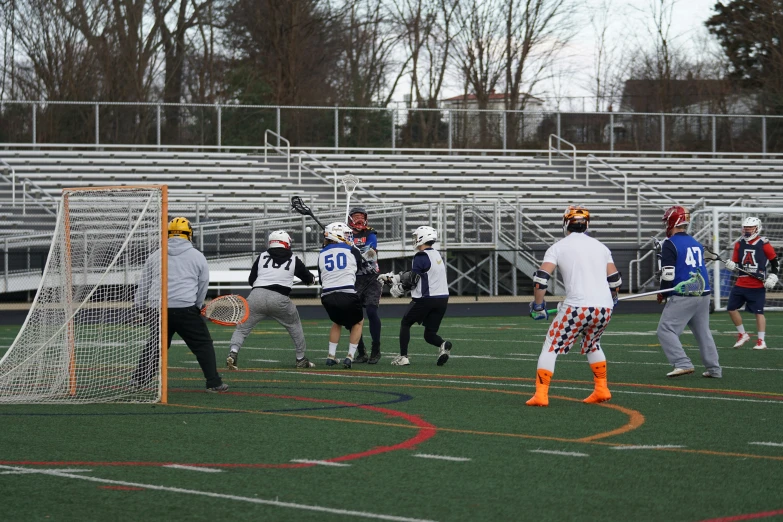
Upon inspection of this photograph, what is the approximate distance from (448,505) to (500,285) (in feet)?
80.4

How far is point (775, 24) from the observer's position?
46.3 meters

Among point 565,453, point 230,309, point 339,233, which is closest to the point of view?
point 565,453

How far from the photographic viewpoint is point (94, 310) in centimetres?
1102

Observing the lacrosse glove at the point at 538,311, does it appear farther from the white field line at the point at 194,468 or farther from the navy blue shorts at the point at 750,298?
the navy blue shorts at the point at 750,298

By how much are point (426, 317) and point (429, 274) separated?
0.50m

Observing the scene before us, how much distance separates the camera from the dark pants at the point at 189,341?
1092cm

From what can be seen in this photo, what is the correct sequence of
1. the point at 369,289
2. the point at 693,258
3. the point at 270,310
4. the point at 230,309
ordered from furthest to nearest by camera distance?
the point at 369,289, the point at 270,310, the point at 693,258, the point at 230,309

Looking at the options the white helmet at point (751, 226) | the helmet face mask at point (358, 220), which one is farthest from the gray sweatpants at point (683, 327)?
the white helmet at point (751, 226)

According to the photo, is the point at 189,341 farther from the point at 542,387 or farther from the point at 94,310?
the point at 542,387

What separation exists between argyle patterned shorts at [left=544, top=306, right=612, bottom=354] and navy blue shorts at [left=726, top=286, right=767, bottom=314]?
24.2 feet

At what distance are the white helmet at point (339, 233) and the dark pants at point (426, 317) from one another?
108 cm

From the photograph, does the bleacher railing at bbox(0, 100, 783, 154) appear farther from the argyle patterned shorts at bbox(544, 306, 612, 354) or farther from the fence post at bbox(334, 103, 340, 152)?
the argyle patterned shorts at bbox(544, 306, 612, 354)

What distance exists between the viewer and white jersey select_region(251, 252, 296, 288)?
13617 millimetres

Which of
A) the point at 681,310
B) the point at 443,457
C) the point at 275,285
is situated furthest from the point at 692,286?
the point at 443,457
